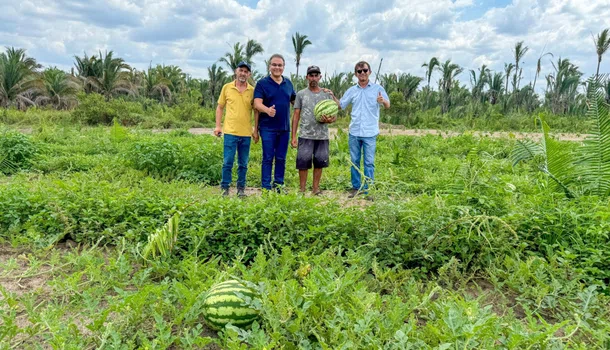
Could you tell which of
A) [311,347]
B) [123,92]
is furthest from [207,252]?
[123,92]

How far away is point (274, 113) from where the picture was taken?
557 cm

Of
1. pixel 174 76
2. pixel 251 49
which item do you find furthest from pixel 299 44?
pixel 174 76

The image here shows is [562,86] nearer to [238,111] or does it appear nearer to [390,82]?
[390,82]

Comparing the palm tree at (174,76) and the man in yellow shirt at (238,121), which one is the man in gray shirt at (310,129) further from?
the palm tree at (174,76)

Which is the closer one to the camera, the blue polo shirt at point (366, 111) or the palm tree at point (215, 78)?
the blue polo shirt at point (366, 111)

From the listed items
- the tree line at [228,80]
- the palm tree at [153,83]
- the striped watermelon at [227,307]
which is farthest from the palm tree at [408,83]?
the striped watermelon at [227,307]

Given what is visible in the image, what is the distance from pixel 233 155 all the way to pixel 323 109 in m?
1.39

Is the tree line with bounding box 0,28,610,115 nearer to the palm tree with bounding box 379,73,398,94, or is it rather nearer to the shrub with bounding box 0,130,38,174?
the palm tree with bounding box 379,73,398,94

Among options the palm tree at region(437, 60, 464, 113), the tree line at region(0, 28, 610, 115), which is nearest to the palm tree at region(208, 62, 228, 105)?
the tree line at region(0, 28, 610, 115)

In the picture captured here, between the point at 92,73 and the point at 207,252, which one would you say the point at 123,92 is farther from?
the point at 207,252

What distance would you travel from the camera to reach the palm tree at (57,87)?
99.8 ft

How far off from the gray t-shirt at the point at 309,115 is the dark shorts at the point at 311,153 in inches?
3.5

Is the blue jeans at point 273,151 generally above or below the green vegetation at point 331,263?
above

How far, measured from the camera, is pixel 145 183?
5.61m
